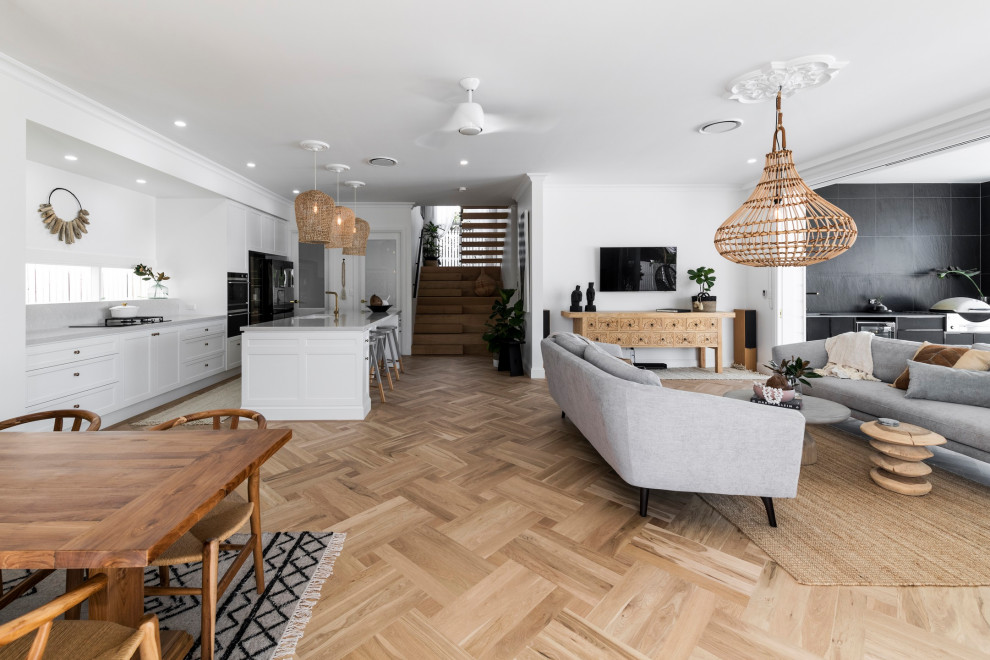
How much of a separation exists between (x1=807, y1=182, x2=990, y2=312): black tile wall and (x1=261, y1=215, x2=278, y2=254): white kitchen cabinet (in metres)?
7.41

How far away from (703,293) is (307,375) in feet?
16.6

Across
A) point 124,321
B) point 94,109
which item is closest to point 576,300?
point 124,321

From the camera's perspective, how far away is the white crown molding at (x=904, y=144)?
3.78m

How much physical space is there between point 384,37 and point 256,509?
252 cm

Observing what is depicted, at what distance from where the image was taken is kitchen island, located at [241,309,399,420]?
4094 millimetres

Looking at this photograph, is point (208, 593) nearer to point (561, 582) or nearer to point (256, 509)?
point (256, 509)

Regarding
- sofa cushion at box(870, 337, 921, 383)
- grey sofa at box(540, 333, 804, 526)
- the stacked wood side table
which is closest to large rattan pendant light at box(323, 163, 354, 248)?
grey sofa at box(540, 333, 804, 526)

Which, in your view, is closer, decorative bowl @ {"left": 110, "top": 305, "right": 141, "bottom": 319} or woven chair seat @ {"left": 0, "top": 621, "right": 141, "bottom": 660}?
woven chair seat @ {"left": 0, "top": 621, "right": 141, "bottom": 660}

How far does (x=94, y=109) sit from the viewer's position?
3623 mm

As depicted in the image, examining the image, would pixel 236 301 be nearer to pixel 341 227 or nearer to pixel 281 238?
pixel 281 238

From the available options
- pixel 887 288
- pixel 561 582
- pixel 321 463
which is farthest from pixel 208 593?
pixel 887 288

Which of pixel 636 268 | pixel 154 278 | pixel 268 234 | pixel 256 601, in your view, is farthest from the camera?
pixel 268 234

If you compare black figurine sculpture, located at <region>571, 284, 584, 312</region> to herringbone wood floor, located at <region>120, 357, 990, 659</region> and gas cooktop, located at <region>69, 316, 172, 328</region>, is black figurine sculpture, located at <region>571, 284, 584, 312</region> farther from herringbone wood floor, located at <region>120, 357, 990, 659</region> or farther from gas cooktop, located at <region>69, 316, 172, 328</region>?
gas cooktop, located at <region>69, 316, 172, 328</region>

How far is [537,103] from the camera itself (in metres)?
3.65
